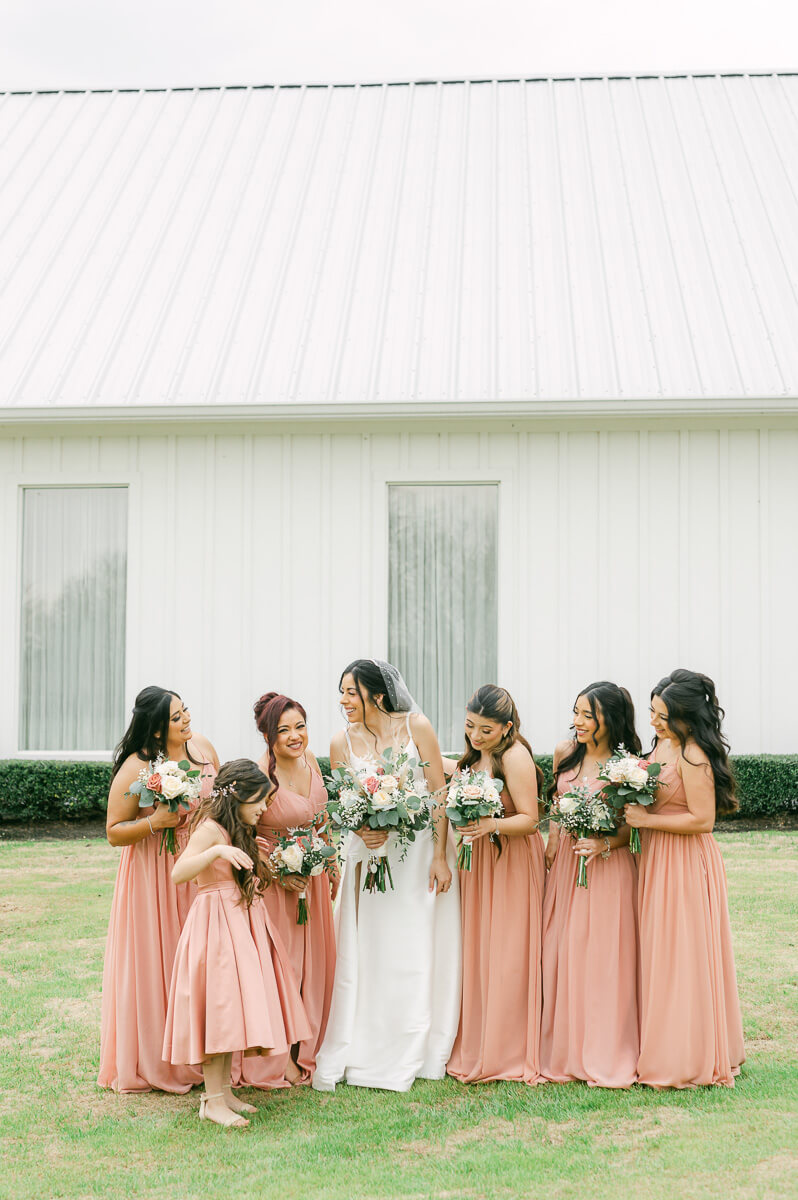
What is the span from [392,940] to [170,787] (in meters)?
1.45

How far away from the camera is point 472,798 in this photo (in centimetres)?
580

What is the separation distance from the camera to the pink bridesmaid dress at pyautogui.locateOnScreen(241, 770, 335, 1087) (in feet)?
19.6

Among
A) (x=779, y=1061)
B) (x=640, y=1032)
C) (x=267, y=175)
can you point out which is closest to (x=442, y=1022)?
(x=640, y=1032)

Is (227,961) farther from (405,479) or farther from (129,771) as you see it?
(405,479)

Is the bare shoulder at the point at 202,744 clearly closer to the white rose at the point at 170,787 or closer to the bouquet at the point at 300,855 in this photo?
the white rose at the point at 170,787

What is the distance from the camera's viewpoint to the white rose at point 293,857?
18.9 feet

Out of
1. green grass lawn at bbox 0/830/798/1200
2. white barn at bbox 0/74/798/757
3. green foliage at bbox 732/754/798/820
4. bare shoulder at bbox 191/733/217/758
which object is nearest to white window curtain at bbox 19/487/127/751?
white barn at bbox 0/74/798/757

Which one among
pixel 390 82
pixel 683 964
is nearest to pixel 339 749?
pixel 683 964

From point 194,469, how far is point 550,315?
4635mm

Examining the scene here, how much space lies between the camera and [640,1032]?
5.91m

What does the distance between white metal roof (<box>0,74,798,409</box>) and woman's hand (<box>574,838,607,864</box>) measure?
7105 millimetres

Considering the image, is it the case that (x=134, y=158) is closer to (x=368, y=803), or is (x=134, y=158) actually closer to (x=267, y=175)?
(x=267, y=175)

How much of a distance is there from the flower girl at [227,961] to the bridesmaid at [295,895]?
0.29 m

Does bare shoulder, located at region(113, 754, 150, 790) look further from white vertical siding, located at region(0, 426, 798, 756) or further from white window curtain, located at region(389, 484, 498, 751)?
white window curtain, located at region(389, 484, 498, 751)
